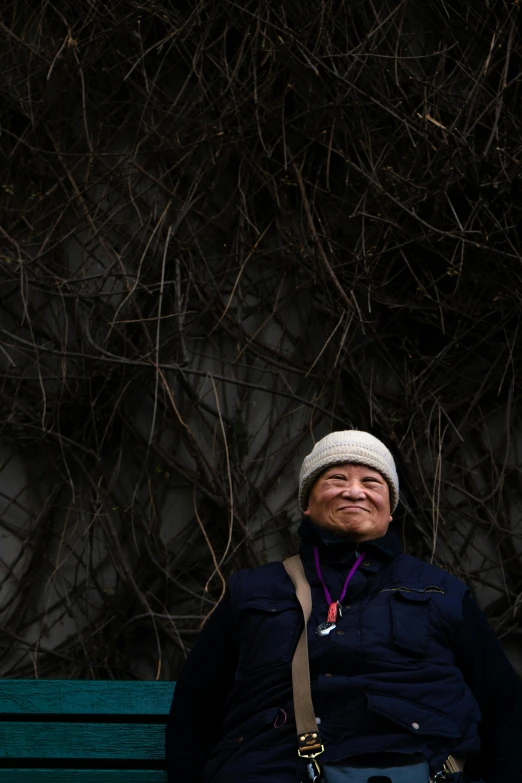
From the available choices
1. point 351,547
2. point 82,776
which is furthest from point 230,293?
point 82,776

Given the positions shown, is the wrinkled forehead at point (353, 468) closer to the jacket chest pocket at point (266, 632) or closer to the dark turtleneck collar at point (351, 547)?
the dark turtleneck collar at point (351, 547)

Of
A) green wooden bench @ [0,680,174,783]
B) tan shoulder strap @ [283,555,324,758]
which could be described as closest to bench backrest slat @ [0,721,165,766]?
green wooden bench @ [0,680,174,783]

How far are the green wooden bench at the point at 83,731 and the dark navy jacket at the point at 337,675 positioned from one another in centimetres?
34

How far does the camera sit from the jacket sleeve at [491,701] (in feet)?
8.15

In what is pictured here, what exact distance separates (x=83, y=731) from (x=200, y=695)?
514 mm

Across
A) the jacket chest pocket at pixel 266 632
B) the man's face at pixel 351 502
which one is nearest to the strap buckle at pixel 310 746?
the jacket chest pocket at pixel 266 632

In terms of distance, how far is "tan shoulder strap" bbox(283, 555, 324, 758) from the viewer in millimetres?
2293

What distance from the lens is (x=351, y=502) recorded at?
8.89 ft

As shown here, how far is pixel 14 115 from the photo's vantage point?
13.8 ft

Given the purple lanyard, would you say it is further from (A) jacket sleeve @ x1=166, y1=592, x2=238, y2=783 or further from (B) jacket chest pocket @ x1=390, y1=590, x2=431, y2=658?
(A) jacket sleeve @ x1=166, y1=592, x2=238, y2=783

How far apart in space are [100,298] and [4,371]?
46 centimetres

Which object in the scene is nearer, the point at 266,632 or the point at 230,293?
the point at 266,632

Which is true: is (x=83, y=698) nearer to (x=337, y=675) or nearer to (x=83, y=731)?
(x=83, y=731)

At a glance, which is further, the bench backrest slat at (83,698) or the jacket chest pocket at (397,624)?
the bench backrest slat at (83,698)
